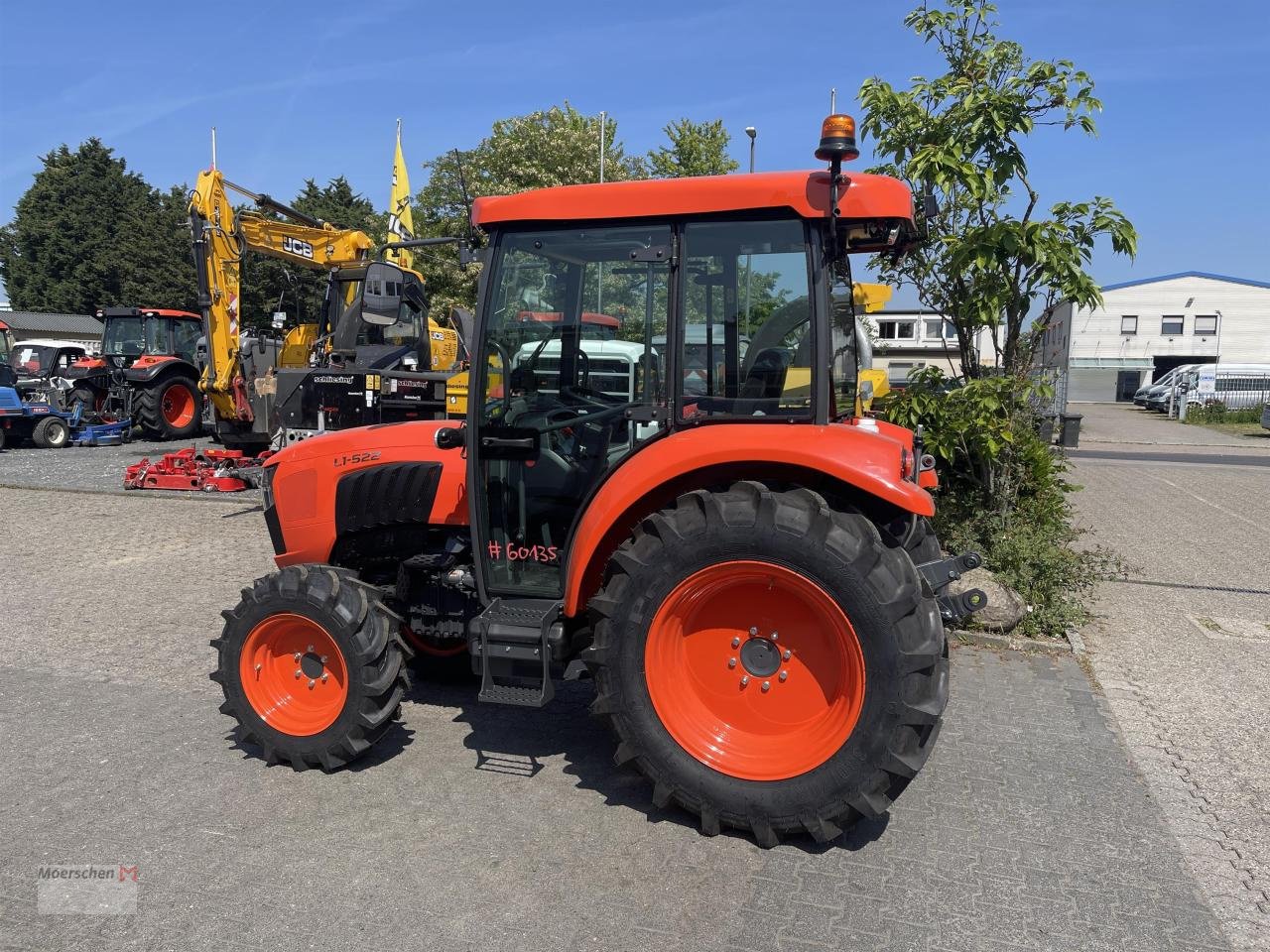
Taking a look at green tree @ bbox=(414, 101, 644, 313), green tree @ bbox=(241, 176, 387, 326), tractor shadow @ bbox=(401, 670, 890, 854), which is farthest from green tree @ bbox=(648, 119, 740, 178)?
tractor shadow @ bbox=(401, 670, 890, 854)

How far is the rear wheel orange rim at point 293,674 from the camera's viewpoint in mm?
4086

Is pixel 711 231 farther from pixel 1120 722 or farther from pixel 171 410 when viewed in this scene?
pixel 171 410

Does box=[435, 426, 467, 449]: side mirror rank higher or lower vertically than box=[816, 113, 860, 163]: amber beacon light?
lower

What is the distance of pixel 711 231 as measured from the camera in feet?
12.1

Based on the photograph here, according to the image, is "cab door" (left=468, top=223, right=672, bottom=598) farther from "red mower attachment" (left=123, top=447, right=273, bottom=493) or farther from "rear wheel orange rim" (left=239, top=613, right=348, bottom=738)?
"red mower attachment" (left=123, top=447, right=273, bottom=493)

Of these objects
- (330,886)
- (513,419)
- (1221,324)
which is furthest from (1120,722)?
(1221,324)

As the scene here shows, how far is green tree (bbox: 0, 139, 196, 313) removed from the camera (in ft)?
155

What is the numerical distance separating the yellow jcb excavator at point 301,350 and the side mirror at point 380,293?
8.26 metres

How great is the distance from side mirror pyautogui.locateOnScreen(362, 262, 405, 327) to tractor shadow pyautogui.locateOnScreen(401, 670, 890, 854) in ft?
6.57

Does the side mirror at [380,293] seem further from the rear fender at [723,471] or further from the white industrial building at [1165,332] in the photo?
the white industrial building at [1165,332]

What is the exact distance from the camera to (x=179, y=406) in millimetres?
19359

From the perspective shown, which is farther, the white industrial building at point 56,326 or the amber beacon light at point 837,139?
the white industrial building at point 56,326

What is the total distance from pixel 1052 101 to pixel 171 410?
18.1 metres

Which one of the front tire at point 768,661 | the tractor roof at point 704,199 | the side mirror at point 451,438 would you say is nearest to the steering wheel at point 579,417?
the side mirror at point 451,438
